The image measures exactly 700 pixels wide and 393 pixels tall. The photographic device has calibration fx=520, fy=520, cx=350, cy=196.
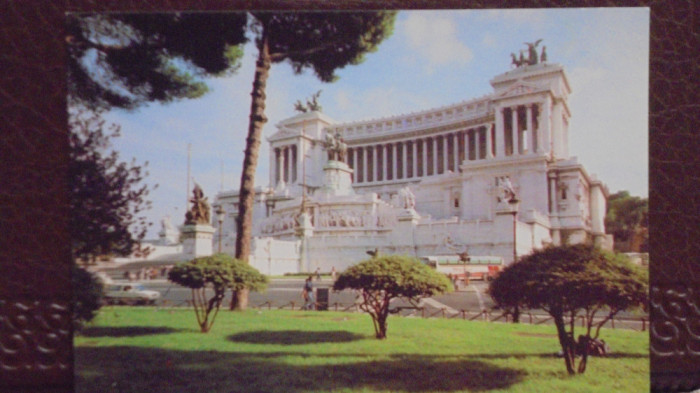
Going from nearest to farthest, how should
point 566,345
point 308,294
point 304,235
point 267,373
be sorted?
point 566,345, point 267,373, point 308,294, point 304,235

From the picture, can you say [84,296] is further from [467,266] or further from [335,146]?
[467,266]

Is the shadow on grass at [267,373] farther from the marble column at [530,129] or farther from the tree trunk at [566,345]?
the marble column at [530,129]

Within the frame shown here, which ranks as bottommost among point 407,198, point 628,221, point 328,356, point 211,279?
point 328,356

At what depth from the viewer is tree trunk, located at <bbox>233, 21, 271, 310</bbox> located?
5715 millimetres

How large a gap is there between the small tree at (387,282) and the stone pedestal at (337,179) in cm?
144

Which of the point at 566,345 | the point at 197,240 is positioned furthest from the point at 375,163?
the point at 566,345

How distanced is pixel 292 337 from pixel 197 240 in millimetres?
1581

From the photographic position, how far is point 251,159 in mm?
5855

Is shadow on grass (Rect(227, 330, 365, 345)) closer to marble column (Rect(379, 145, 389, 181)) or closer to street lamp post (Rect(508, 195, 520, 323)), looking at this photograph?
street lamp post (Rect(508, 195, 520, 323))

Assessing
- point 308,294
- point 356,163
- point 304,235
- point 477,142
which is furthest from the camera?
point 356,163

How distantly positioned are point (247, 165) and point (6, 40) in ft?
9.41

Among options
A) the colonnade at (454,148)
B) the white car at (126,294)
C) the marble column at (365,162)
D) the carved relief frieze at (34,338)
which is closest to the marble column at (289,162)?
the colonnade at (454,148)

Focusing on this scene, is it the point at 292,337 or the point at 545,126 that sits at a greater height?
the point at 545,126

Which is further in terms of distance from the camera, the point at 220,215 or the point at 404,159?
the point at 404,159
